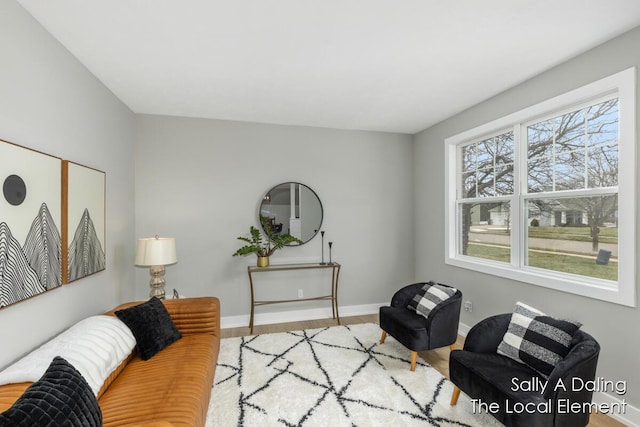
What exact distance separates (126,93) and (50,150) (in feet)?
4.30

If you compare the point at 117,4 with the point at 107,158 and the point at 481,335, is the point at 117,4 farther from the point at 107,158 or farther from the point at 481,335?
the point at 481,335

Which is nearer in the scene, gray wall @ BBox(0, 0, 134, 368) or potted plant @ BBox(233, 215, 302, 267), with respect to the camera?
gray wall @ BBox(0, 0, 134, 368)

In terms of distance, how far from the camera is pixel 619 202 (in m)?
2.12

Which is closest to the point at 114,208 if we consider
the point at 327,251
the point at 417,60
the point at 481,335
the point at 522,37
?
the point at 327,251

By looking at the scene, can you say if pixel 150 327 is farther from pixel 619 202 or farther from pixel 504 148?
pixel 504 148

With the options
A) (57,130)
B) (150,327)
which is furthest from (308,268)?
(57,130)

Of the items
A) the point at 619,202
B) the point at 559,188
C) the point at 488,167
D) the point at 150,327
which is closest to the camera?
the point at 619,202

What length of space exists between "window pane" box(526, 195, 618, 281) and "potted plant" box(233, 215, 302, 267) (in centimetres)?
254

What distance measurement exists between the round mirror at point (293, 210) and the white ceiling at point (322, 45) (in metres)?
1.18

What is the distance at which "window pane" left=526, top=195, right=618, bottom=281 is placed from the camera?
2.30 m

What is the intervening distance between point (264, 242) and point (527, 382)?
3014mm

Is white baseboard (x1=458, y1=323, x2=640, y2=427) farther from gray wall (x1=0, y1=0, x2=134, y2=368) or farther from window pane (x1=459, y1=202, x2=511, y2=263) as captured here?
gray wall (x1=0, y1=0, x2=134, y2=368)

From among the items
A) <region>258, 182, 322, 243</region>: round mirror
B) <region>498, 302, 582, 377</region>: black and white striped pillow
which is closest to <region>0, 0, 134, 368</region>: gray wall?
<region>258, 182, 322, 243</region>: round mirror

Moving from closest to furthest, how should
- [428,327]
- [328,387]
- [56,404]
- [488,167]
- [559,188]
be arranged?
[56,404] → [328,387] → [559,188] → [428,327] → [488,167]
